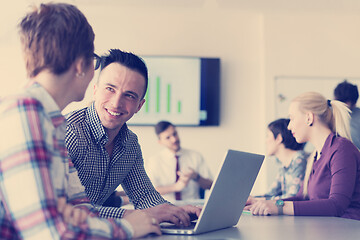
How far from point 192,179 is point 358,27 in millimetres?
2748

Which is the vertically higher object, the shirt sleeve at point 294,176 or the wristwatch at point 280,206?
the wristwatch at point 280,206

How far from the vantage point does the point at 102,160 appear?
6.64 feet

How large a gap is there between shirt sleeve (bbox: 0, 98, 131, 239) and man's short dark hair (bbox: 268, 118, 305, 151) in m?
2.94

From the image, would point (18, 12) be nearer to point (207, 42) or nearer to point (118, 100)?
point (207, 42)

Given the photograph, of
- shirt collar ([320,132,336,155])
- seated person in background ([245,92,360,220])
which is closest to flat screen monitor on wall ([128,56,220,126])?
seated person in background ([245,92,360,220])

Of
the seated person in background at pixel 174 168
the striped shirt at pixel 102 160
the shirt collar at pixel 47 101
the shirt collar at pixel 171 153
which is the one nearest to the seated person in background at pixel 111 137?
the striped shirt at pixel 102 160

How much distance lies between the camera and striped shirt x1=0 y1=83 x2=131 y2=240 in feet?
3.40

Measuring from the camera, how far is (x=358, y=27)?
5.58 m

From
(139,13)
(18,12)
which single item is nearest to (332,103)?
(139,13)

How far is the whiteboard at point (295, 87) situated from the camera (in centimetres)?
538

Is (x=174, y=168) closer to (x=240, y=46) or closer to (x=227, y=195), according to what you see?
(x=240, y=46)

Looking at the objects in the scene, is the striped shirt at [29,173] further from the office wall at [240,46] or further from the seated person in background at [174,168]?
the office wall at [240,46]

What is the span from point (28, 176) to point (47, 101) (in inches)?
8.0

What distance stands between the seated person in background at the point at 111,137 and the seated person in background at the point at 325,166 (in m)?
0.55
